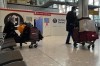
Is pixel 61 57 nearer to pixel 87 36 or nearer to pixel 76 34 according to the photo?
pixel 87 36

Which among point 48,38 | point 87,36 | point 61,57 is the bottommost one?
point 48,38

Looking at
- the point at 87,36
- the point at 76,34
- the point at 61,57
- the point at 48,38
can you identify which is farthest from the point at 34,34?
the point at 48,38

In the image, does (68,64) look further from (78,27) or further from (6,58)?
(78,27)

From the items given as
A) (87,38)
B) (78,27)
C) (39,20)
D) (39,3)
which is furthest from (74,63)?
(39,3)

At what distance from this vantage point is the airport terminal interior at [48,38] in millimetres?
4906

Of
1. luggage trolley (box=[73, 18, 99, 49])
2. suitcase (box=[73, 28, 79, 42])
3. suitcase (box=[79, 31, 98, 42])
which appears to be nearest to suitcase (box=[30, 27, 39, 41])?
suitcase (box=[73, 28, 79, 42])

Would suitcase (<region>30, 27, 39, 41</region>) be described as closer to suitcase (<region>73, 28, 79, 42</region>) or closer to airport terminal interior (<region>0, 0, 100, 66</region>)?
airport terminal interior (<region>0, 0, 100, 66</region>)

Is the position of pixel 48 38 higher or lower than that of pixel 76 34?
lower

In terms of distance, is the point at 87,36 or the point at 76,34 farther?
the point at 76,34

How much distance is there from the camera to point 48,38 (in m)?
12.8

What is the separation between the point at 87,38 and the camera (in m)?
7.14

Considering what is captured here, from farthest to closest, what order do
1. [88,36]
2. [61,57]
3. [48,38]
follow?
1. [48,38]
2. [88,36]
3. [61,57]

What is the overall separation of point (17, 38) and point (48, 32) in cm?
758

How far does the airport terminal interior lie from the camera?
4.91 meters
